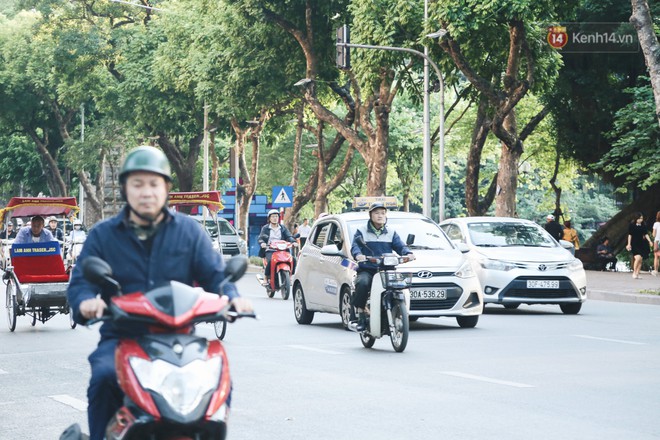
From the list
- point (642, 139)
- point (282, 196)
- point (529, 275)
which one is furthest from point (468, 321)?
point (282, 196)

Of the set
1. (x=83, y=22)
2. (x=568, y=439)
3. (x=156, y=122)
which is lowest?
(x=568, y=439)

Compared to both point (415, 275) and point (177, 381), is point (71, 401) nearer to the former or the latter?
point (177, 381)

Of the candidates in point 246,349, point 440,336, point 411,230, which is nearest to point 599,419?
point 246,349

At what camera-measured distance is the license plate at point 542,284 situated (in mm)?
20594

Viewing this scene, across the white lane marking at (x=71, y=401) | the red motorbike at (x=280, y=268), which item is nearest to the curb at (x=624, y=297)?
the red motorbike at (x=280, y=268)

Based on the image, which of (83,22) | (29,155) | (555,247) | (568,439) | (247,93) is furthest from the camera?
(29,155)

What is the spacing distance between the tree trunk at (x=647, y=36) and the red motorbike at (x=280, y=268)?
24.9 feet

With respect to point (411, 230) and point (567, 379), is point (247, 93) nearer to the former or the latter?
point (411, 230)

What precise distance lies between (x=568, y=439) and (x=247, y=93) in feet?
113

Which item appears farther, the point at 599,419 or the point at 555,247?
the point at 555,247

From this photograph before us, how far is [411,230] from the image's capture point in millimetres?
18453

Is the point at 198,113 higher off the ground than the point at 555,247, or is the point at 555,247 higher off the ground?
the point at 198,113

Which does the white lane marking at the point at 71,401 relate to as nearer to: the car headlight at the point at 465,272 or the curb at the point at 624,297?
the car headlight at the point at 465,272

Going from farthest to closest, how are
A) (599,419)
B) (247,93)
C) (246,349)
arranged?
(247,93), (246,349), (599,419)
